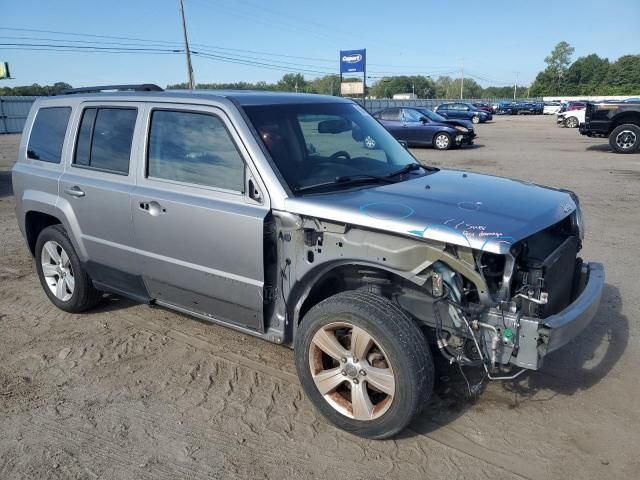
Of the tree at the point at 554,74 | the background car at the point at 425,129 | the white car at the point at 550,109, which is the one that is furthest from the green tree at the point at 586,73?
the background car at the point at 425,129

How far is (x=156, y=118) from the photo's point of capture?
3934 mm

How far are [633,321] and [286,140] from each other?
3.39 meters

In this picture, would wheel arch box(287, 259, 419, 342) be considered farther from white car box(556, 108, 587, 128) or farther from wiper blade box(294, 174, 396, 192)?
white car box(556, 108, 587, 128)

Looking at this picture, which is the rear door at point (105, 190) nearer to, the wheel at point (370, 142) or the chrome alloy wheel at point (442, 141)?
the wheel at point (370, 142)

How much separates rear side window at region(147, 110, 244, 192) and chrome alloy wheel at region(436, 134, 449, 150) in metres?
16.9

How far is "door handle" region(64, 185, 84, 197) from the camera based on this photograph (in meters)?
4.36

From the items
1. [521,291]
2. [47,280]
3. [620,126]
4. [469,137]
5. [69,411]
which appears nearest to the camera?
[521,291]

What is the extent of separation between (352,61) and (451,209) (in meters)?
35.1

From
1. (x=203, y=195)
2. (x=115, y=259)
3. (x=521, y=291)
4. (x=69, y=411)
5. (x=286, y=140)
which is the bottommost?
(x=69, y=411)

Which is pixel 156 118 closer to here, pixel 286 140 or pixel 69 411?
pixel 286 140

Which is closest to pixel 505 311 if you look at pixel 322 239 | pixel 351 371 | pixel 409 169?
pixel 351 371

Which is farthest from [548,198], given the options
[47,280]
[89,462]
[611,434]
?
[47,280]

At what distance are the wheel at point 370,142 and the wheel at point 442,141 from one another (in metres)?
16.1

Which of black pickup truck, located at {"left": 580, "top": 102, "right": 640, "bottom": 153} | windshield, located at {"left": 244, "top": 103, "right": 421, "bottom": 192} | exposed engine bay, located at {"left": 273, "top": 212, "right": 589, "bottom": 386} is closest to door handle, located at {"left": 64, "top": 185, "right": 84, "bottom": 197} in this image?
windshield, located at {"left": 244, "top": 103, "right": 421, "bottom": 192}
